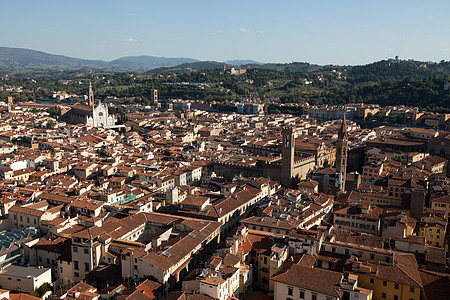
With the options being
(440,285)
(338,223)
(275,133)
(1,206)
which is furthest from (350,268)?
(275,133)

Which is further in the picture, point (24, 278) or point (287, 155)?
point (287, 155)

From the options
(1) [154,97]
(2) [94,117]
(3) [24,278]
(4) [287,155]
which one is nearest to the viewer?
(3) [24,278]

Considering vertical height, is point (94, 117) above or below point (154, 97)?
below

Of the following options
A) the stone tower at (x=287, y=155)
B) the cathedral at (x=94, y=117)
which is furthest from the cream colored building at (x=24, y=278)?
the cathedral at (x=94, y=117)

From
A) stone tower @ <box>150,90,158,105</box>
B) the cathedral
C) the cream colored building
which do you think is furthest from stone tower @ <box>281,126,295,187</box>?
stone tower @ <box>150,90,158,105</box>

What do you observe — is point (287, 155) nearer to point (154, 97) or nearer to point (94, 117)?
point (94, 117)

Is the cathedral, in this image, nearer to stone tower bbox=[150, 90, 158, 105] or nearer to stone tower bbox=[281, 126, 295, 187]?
stone tower bbox=[150, 90, 158, 105]

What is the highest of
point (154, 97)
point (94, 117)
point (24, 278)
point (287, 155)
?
point (154, 97)

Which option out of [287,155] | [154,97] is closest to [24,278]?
[287,155]
